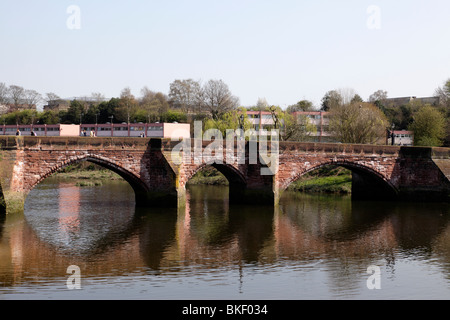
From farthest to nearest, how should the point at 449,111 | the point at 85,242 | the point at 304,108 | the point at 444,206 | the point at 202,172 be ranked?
1. the point at 304,108
2. the point at 449,111
3. the point at 202,172
4. the point at 444,206
5. the point at 85,242

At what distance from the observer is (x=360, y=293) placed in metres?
15.0

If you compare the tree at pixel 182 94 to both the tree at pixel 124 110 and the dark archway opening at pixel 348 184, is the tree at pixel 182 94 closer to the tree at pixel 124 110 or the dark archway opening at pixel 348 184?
the tree at pixel 124 110

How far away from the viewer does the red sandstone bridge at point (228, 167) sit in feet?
87.5

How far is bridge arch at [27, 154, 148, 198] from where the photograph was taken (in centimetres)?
2709

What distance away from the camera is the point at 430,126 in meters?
60.4

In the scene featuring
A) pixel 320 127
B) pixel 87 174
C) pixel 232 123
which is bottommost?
pixel 87 174

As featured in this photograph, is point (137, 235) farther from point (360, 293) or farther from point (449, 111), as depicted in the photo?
point (449, 111)

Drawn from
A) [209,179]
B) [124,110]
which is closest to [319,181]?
[209,179]

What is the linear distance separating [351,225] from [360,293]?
500 inches

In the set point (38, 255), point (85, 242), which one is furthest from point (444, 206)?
point (38, 255)

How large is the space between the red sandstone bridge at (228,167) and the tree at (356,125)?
11178 mm

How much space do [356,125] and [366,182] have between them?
12654mm
